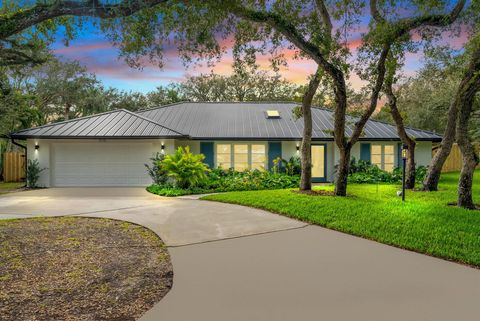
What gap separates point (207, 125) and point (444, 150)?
10347mm

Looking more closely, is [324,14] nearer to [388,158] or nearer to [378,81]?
[378,81]

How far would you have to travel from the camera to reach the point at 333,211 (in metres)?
8.20

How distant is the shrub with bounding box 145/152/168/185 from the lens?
14.4 metres

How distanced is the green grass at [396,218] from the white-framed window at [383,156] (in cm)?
605

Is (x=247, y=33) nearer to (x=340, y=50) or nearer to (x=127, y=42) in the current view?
(x=340, y=50)

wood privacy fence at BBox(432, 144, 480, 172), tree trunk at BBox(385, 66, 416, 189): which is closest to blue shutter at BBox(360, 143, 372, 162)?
tree trunk at BBox(385, 66, 416, 189)

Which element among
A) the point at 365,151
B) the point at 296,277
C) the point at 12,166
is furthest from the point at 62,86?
the point at 296,277

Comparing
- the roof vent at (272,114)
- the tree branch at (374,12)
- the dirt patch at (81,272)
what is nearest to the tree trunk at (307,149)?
the tree branch at (374,12)

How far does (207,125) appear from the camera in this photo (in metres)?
17.5

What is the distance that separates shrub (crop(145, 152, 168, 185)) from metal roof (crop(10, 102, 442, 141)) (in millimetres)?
962

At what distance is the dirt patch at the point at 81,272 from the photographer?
3455mm

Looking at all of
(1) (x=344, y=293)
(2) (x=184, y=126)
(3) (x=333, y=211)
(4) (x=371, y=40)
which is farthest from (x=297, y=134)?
(1) (x=344, y=293)

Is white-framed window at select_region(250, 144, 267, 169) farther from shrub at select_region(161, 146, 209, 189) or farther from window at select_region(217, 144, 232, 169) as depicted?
shrub at select_region(161, 146, 209, 189)

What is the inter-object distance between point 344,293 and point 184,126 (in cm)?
1453
